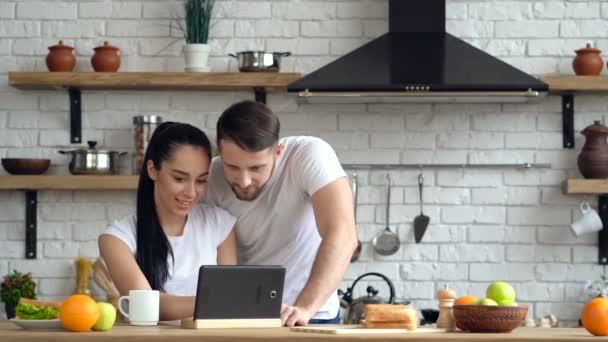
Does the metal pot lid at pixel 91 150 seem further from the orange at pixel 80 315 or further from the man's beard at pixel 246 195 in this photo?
the orange at pixel 80 315

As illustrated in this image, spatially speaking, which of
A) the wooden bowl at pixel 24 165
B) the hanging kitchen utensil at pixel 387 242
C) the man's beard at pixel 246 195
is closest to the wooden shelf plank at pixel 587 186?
the hanging kitchen utensil at pixel 387 242

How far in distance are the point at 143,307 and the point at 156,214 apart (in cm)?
51

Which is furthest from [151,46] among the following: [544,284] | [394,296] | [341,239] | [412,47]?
[341,239]

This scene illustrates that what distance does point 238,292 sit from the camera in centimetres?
240

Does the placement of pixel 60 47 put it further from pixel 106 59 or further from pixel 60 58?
pixel 106 59

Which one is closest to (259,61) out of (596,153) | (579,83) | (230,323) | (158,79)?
(158,79)

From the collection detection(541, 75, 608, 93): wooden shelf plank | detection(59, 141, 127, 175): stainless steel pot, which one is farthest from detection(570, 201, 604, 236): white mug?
detection(59, 141, 127, 175): stainless steel pot

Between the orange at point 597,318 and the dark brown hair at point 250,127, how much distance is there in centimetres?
93

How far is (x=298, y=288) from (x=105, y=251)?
22.1 inches

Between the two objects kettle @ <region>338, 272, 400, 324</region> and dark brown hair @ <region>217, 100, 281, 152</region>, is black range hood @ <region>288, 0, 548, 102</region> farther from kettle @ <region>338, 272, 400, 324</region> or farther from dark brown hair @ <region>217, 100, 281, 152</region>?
dark brown hair @ <region>217, 100, 281, 152</region>

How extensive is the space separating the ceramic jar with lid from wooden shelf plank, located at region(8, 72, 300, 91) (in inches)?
52.0

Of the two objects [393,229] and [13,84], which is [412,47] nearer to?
[393,229]

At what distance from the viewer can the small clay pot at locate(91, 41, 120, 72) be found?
16.2 feet

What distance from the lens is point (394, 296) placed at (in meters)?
4.68
